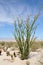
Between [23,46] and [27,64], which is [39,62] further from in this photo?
[23,46]

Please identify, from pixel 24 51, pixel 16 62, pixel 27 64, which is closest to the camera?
pixel 27 64

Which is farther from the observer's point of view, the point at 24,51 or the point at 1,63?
the point at 24,51

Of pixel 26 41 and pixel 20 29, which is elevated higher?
pixel 20 29

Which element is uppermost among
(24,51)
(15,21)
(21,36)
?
(15,21)

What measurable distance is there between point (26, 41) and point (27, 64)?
3.02 metres

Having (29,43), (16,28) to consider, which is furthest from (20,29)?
(29,43)

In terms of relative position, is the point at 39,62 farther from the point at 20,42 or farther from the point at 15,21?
the point at 15,21

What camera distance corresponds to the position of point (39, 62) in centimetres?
1009

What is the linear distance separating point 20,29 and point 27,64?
12.0 ft

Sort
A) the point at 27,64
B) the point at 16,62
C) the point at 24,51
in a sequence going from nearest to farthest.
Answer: the point at 27,64
the point at 16,62
the point at 24,51

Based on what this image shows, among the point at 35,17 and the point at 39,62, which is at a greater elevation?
the point at 35,17

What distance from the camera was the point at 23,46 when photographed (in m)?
12.9

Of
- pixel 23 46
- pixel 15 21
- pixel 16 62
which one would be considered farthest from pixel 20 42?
pixel 16 62

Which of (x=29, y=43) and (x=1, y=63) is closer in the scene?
(x=1, y=63)
